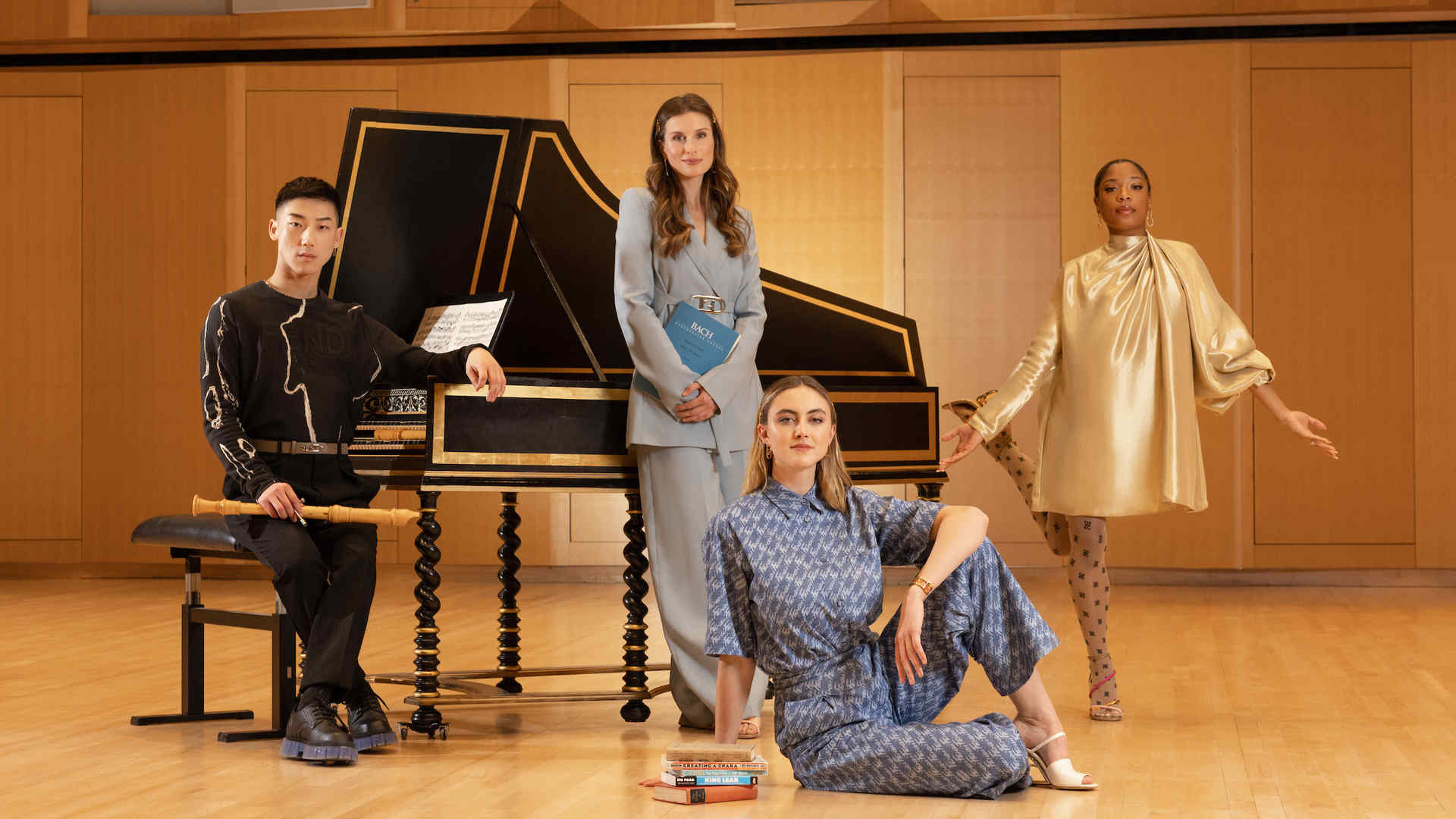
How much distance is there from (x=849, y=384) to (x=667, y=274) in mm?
913

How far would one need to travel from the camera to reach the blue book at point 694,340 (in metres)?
3.40

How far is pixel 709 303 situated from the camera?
346cm

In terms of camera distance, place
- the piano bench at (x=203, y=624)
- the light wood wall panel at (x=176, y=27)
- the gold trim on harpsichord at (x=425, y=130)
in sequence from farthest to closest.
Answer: the light wood wall panel at (x=176, y=27) < the gold trim on harpsichord at (x=425, y=130) < the piano bench at (x=203, y=624)

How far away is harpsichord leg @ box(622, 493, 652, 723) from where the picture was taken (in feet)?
11.8

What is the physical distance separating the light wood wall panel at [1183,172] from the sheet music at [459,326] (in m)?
4.35

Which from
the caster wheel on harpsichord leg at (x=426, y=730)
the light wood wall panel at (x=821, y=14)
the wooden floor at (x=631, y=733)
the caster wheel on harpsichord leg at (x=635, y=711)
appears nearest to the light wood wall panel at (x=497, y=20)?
the light wood wall panel at (x=821, y=14)

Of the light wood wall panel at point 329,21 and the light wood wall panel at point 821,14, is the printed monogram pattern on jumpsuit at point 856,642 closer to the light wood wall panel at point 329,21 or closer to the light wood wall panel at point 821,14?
the light wood wall panel at point 821,14

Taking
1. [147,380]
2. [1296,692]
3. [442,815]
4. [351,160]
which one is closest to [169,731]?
[442,815]

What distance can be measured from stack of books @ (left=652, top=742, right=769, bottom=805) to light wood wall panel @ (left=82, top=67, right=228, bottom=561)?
18.0 ft

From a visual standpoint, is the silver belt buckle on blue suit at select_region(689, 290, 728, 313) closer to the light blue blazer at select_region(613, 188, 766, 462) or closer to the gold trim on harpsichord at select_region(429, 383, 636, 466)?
the light blue blazer at select_region(613, 188, 766, 462)

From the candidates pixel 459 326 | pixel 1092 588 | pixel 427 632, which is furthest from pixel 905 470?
pixel 427 632

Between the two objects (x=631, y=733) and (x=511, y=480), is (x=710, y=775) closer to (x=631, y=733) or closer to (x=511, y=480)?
(x=631, y=733)

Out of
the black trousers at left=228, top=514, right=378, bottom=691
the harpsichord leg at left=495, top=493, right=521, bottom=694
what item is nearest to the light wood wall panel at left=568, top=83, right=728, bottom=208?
the harpsichord leg at left=495, top=493, right=521, bottom=694

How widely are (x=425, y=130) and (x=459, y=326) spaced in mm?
626
